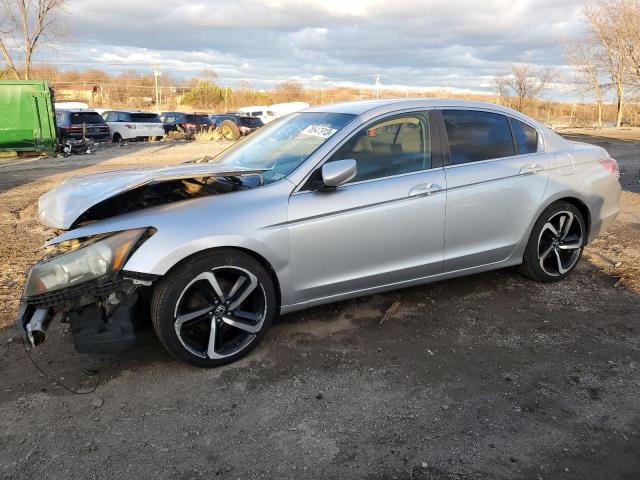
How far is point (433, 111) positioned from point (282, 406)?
253cm

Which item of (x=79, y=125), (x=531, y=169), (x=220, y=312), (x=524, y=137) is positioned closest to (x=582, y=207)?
(x=531, y=169)

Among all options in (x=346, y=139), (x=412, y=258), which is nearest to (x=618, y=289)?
(x=412, y=258)

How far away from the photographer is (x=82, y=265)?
9.55ft

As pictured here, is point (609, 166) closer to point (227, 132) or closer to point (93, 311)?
point (93, 311)

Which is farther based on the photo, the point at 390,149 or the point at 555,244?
the point at 555,244

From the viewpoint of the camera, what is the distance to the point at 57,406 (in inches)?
114

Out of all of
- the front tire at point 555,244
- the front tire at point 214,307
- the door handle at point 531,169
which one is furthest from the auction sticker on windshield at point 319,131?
the front tire at point 555,244

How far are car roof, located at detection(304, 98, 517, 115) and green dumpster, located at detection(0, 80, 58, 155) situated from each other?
50.9 ft

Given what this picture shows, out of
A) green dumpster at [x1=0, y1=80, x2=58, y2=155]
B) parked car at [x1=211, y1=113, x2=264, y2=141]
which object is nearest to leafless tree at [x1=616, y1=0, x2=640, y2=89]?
parked car at [x1=211, y1=113, x2=264, y2=141]

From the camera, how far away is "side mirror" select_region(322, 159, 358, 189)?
10.9 ft

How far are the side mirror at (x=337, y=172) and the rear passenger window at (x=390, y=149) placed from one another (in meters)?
0.20

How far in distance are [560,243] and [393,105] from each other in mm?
2074

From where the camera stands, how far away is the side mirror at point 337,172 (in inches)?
131

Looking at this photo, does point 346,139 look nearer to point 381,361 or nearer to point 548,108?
point 381,361
